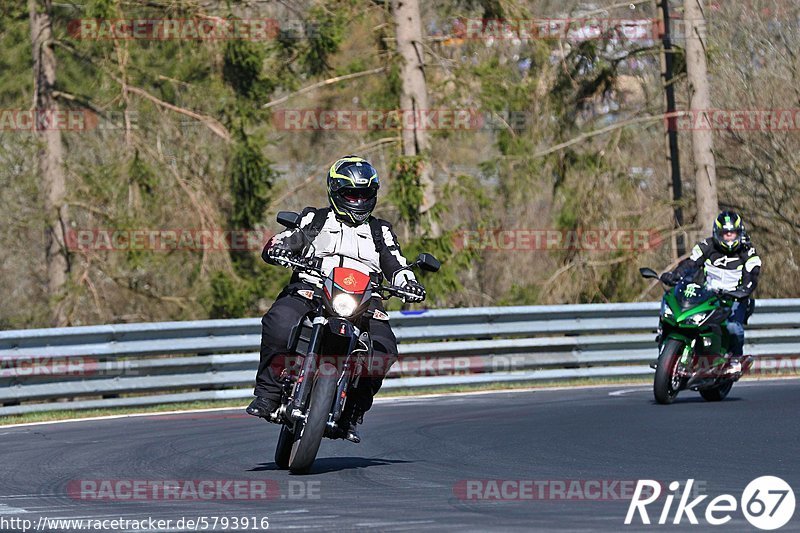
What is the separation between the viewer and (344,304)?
340 inches

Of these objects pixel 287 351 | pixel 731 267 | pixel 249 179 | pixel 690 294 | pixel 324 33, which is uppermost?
pixel 324 33

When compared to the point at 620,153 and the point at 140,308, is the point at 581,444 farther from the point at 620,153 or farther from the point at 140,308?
the point at 140,308

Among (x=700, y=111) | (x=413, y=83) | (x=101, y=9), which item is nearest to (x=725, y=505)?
(x=413, y=83)

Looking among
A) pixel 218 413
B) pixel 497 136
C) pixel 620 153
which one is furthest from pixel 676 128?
pixel 218 413

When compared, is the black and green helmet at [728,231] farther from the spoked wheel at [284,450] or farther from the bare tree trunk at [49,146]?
the bare tree trunk at [49,146]

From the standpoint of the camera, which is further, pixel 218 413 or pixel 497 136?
pixel 497 136

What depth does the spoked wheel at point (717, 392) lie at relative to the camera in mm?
14539

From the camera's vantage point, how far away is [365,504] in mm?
7578

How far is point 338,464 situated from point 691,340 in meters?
5.42

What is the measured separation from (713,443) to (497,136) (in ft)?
54.7

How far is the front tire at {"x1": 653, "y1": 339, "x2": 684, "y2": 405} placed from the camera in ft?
45.4

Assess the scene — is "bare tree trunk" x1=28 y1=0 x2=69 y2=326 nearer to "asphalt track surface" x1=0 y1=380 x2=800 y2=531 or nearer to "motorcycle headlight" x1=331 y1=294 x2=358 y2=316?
"asphalt track surface" x1=0 y1=380 x2=800 y2=531

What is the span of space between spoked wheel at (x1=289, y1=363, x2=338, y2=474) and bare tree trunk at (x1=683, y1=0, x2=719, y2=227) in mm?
17880

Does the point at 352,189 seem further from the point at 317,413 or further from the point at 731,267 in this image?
the point at 731,267
